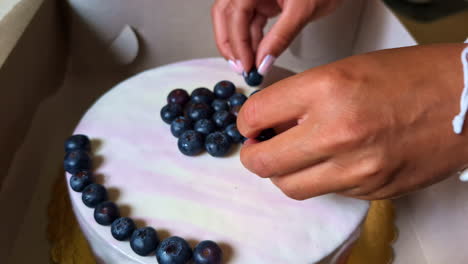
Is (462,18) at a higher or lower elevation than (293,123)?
lower

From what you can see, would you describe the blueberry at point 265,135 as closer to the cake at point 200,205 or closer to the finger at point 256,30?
the cake at point 200,205

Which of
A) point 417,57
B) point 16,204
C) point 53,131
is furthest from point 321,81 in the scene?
point 53,131

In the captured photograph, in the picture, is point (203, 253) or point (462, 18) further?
point (462, 18)

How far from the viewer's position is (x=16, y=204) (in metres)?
0.91

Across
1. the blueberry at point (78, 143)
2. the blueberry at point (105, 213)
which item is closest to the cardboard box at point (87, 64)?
the blueberry at point (78, 143)

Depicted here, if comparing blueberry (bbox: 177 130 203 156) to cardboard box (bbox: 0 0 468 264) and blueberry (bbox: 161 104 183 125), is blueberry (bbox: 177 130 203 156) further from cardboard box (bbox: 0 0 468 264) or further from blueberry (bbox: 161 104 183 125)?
cardboard box (bbox: 0 0 468 264)

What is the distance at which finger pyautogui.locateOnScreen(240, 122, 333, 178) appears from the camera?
1.57 ft

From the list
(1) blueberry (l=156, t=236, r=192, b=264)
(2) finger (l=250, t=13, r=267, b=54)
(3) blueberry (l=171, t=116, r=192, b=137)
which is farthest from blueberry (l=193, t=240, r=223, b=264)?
(2) finger (l=250, t=13, r=267, b=54)

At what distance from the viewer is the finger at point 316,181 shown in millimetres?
502

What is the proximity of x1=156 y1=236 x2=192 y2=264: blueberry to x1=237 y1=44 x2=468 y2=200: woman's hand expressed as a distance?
0.68 ft

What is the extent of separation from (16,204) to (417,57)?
2.78 feet

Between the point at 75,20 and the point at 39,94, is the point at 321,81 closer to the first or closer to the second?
the point at 39,94

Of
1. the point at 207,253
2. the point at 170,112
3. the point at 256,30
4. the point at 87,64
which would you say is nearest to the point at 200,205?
the point at 207,253

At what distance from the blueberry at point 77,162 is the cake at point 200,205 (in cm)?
3
